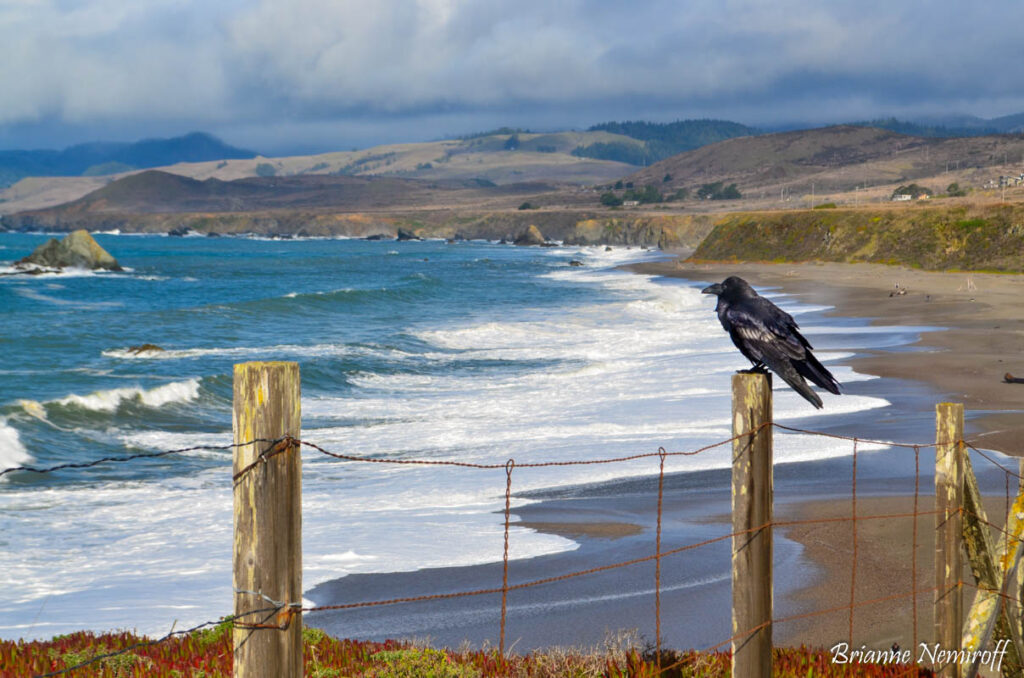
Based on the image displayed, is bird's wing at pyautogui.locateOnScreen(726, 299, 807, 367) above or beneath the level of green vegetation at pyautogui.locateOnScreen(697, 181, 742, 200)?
beneath

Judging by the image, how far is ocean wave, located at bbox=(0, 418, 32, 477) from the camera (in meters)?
17.5

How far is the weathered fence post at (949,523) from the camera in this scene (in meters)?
5.69

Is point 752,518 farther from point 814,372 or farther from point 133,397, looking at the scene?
point 133,397

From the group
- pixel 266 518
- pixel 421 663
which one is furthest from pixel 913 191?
pixel 266 518

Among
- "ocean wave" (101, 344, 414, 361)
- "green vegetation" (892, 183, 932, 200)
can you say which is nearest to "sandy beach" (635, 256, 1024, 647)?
"ocean wave" (101, 344, 414, 361)

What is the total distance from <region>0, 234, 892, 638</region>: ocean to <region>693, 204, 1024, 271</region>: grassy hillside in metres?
17.9

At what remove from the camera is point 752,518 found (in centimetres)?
475

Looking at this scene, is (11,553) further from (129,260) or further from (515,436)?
(129,260)

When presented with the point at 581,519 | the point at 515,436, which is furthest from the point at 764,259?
the point at 581,519

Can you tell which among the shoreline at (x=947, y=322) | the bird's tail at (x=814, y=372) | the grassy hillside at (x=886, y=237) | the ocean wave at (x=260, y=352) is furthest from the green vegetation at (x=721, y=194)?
the bird's tail at (x=814, y=372)

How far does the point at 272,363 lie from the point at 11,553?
948 centimetres

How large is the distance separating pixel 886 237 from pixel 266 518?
6746cm

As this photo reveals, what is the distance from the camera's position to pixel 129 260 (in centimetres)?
11331

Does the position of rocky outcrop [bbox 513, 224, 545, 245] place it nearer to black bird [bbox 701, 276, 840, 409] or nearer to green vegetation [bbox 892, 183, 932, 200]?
green vegetation [bbox 892, 183, 932, 200]
